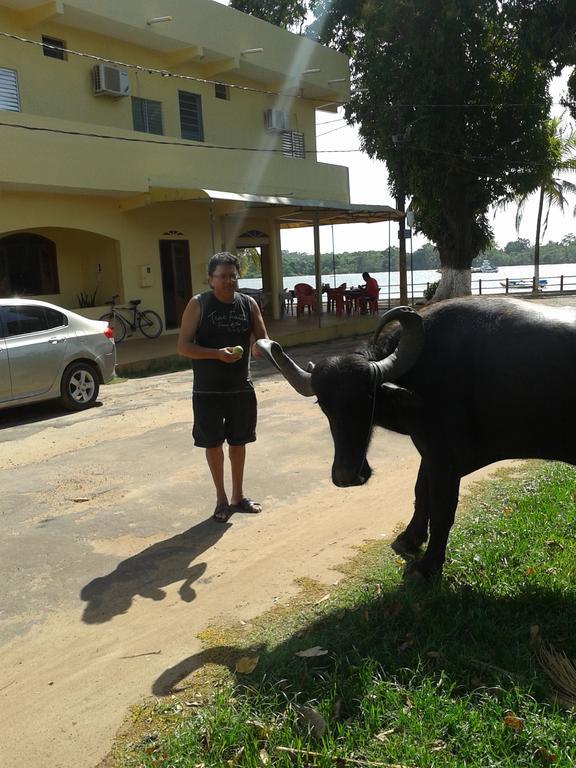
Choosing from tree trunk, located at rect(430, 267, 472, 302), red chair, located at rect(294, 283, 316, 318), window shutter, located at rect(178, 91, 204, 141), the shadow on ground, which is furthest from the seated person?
the shadow on ground

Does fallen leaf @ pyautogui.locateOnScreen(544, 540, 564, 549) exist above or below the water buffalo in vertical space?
below

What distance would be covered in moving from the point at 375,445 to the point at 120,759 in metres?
5.07

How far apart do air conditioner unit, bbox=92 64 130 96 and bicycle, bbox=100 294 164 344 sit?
15.6ft

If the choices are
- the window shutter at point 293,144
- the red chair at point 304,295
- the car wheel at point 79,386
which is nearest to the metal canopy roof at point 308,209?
the window shutter at point 293,144

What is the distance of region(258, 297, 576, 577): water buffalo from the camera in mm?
3666

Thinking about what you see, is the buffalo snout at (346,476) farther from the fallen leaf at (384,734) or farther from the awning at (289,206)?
the awning at (289,206)

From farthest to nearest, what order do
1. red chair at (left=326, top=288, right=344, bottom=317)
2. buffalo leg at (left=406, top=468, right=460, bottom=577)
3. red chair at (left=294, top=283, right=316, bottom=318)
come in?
1. red chair at (left=326, top=288, right=344, bottom=317)
2. red chair at (left=294, top=283, right=316, bottom=318)
3. buffalo leg at (left=406, top=468, right=460, bottom=577)

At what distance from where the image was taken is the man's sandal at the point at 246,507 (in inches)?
216

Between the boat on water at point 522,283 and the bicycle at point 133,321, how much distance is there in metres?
22.4

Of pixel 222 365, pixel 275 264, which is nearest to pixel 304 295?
pixel 275 264

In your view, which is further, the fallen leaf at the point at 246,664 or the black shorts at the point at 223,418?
the black shorts at the point at 223,418

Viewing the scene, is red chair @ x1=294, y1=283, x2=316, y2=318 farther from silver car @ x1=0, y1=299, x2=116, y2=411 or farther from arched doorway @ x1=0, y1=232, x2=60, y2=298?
silver car @ x1=0, y1=299, x2=116, y2=411

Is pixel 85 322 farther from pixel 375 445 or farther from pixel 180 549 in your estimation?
pixel 180 549

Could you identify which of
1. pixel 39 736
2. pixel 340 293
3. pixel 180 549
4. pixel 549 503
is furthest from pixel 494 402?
pixel 340 293
